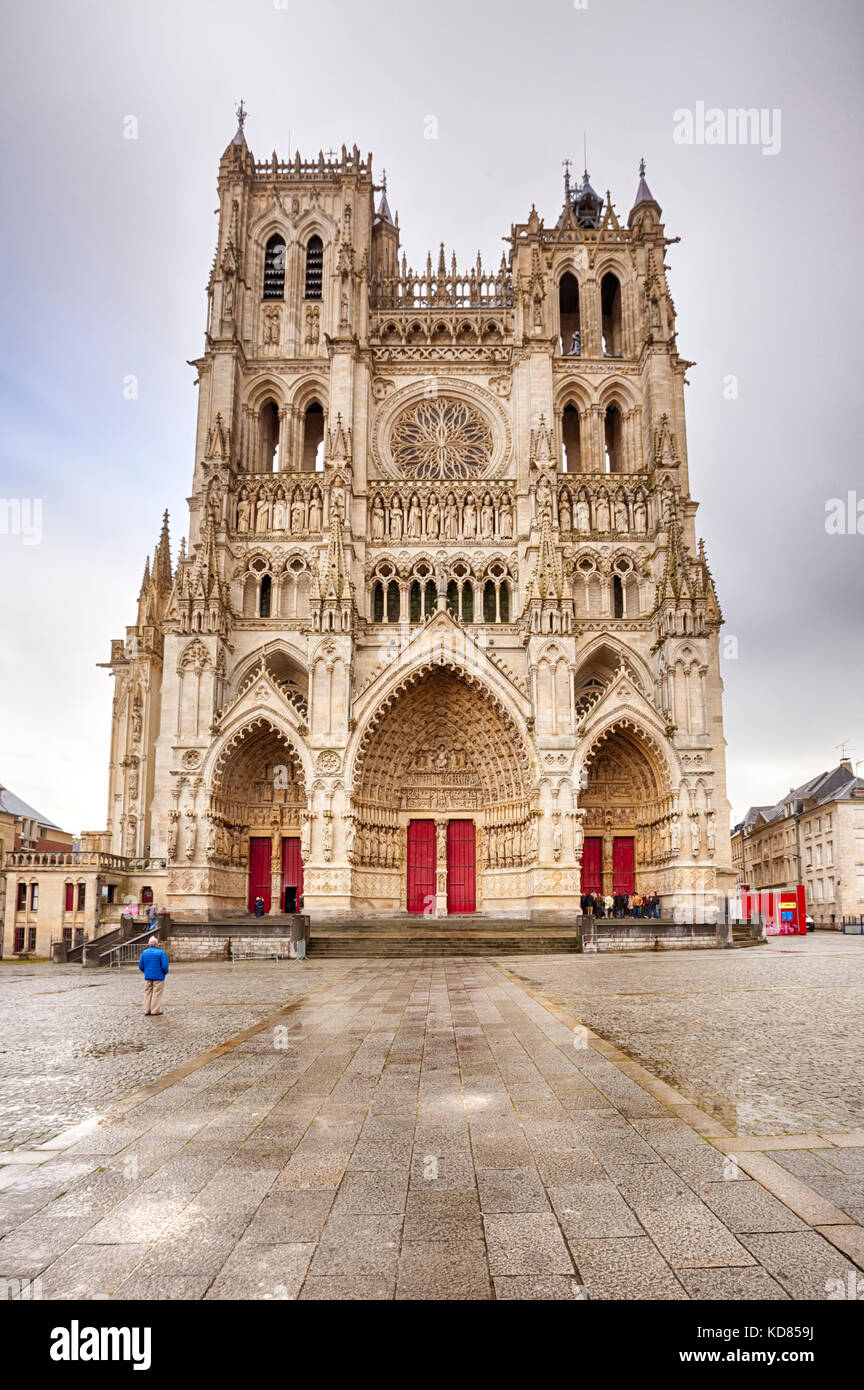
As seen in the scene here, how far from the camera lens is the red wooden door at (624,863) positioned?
3519 centimetres

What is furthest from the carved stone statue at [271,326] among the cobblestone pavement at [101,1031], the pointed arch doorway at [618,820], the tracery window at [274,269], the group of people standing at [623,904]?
the cobblestone pavement at [101,1031]

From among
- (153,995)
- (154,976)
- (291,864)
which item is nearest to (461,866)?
(291,864)

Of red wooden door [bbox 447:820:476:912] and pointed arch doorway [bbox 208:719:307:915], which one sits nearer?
pointed arch doorway [bbox 208:719:307:915]

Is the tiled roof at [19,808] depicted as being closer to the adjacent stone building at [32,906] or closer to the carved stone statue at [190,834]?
the adjacent stone building at [32,906]

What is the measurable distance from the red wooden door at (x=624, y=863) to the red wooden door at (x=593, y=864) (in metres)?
0.54

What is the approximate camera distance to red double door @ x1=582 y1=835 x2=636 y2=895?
115 feet

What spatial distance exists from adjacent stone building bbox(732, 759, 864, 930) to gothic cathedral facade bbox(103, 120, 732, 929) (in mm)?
14978

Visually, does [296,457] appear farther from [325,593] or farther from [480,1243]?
[480,1243]

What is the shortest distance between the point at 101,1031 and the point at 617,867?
88.9 feet

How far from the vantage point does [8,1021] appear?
12.0 metres

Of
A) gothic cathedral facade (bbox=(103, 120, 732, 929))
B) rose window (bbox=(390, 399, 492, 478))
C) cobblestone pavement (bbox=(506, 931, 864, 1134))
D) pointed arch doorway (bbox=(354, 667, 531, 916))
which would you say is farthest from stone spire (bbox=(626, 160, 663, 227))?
cobblestone pavement (bbox=(506, 931, 864, 1134))

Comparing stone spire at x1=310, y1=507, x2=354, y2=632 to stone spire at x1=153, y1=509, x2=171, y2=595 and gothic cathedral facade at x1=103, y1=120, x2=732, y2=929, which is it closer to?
gothic cathedral facade at x1=103, y1=120, x2=732, y2=929

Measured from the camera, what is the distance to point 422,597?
35406 millimetres

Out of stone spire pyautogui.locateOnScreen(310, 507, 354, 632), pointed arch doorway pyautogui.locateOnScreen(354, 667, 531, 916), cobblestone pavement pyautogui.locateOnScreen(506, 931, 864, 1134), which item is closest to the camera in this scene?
cobblestone pavement pyautogui.locateOnScreen(506, 931, 864, 1134)
